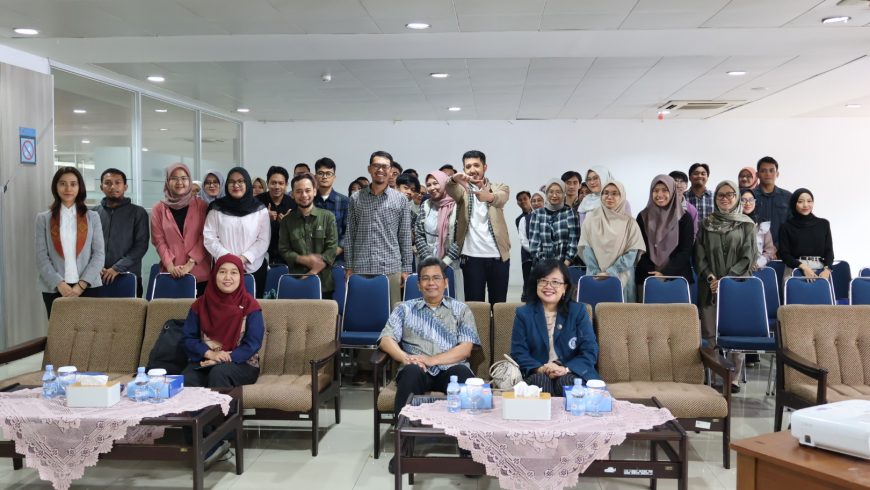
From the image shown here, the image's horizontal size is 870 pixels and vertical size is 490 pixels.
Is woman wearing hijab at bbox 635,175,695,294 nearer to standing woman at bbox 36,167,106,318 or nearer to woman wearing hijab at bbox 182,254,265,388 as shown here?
woman wearing hijab at bbox 182,254,265,388

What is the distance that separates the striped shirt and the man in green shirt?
1360 millimetres

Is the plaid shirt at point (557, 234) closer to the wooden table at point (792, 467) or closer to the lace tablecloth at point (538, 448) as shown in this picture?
the lace tablecloth at point (538, 448)

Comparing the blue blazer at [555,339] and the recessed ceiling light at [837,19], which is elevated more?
the recessed ceiling light at [837,19]

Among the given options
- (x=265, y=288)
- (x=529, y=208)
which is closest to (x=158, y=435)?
(x=265, y=288)

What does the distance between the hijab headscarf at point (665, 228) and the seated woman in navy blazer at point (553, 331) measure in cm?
172

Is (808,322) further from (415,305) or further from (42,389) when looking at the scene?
(42,389)

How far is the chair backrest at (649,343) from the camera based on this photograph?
3863mm

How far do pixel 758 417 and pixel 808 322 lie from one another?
0.86m

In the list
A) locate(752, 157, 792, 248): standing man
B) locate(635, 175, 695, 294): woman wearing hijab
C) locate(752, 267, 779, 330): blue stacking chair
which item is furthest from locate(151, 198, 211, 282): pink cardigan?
locate(752, 157, 792, 248): standing man

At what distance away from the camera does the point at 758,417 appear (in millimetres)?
4410

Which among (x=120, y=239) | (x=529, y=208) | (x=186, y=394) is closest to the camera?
(x=186, y=394)

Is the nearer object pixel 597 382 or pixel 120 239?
pixel 597 382

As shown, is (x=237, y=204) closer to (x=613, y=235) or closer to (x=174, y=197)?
(x=174, y=197)

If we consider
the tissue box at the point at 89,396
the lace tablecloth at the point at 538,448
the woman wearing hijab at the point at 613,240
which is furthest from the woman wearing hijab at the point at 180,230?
the lace tablecloth at the point at 538,448
